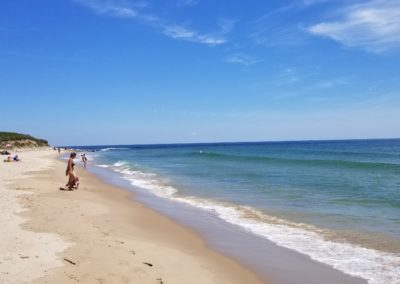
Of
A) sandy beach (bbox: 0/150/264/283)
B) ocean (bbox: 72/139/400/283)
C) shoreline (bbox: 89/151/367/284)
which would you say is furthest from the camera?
ocean (bbox: 72/139/400/283)

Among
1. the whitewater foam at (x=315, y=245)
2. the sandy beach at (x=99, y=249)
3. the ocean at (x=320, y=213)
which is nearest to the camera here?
the sandy beach at (x=99, y=249)

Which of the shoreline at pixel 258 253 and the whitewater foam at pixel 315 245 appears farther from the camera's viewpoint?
the whitewater foam at pixel 315 245

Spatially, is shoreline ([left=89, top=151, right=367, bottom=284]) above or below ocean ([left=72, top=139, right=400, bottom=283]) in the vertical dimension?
below

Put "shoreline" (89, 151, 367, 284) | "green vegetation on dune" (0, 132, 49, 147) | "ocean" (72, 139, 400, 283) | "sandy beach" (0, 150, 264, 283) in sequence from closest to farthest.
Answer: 1. "sandy beach" (0, 150, 264, 283)
2. "shoreline" (89, 151, 367, 284)
3. "ocean" (72, 139, 400, 283)
4. "green vegetation on dune" (0, 132, 49, 147)

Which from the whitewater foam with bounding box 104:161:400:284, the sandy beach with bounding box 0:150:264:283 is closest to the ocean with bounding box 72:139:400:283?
the whitewater foam with bounding box 104:161:400:284

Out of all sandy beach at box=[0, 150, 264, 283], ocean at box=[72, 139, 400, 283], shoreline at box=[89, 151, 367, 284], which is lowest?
shoreline at box=[89, 151, 367, 284]

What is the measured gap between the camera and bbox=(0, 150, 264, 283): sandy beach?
6477mm

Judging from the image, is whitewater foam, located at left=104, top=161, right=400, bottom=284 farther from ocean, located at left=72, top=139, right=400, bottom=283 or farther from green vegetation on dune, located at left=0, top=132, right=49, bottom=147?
green vegetation on dune, located at left=0, top=132, right=49, bottom=147

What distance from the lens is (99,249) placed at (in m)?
7.86

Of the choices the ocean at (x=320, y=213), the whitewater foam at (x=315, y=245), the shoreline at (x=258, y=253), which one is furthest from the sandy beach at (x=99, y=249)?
the ocean at (x=320, y=213)

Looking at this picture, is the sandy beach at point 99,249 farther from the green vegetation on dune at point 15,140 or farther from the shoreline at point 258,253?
the green vegetation on dune at point 15,140

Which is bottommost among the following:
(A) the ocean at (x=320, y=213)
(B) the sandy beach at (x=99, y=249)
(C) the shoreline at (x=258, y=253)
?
(C) the shoreline at (x=258, y=253)

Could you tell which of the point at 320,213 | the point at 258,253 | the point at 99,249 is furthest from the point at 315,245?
the point at 99,249

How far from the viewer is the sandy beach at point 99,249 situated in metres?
6.48
